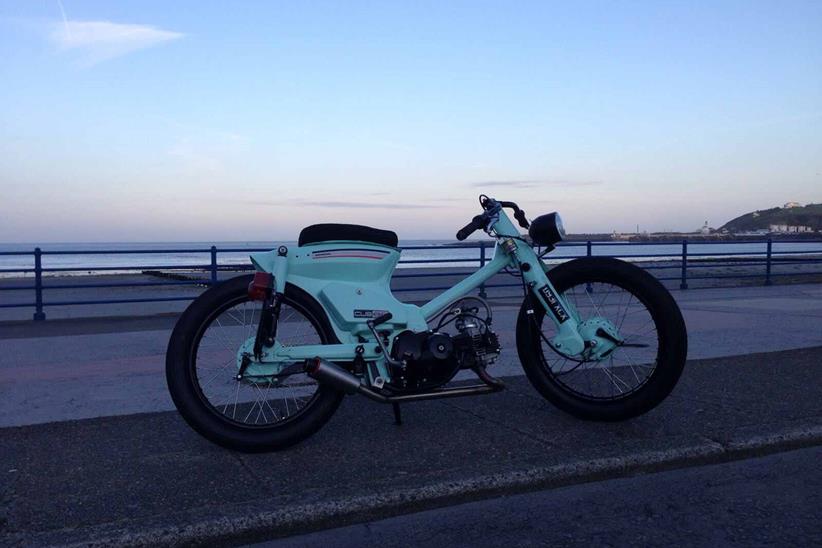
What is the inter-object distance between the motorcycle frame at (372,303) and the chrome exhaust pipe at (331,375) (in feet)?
0.36

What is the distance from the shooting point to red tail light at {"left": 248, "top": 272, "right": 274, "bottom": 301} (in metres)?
4.19

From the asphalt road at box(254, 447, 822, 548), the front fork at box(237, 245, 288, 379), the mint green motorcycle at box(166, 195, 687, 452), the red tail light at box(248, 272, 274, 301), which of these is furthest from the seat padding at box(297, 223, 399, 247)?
the asphalt road at box(254, 447, 822, 548)

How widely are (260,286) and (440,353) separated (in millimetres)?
983

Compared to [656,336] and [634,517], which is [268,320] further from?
[656,336]

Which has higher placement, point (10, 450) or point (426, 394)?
point (426, 394)

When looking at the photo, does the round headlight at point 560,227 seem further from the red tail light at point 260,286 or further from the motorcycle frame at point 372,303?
the red tail light at point 260,286

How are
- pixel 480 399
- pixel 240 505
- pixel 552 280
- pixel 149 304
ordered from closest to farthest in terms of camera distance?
1. pixel 240 505
2. pixel 552 280
3. pixel 480 399
4. pixel 149 304

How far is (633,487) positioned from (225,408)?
219cm

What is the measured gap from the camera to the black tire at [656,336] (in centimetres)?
453

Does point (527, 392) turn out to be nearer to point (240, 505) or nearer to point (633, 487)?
point (633, 487)

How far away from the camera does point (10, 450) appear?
419cm

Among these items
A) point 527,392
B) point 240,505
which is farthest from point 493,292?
point 240,505

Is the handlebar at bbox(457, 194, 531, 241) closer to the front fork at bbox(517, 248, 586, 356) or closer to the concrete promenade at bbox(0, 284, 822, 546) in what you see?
the front fork at bbox(517, 248, 586, 356)

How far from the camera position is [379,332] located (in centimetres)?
441
